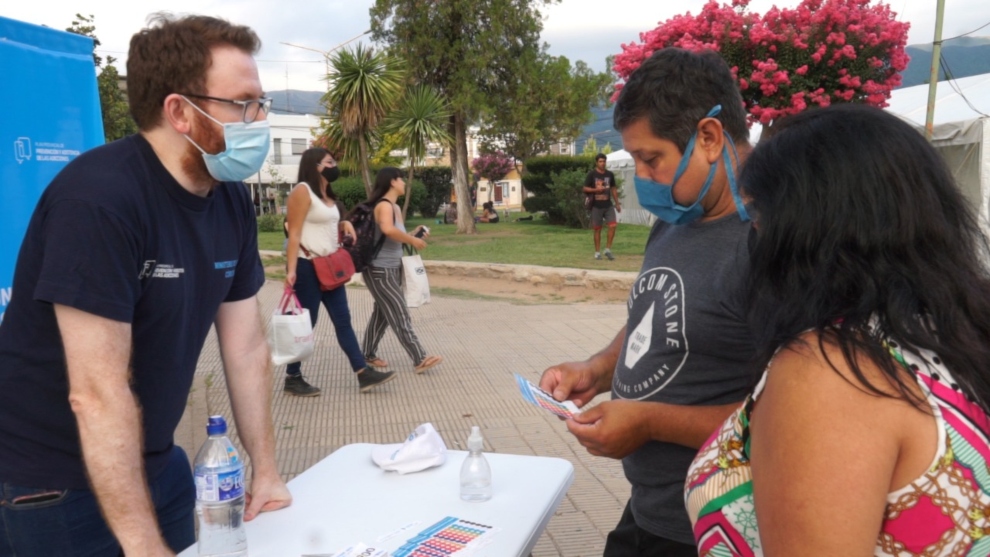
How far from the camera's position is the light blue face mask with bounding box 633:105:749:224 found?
6.83 ft

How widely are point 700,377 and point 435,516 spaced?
78 centimetres

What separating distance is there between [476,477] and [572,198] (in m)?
21.7

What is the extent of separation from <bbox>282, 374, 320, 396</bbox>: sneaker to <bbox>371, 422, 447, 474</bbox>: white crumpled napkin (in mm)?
4031

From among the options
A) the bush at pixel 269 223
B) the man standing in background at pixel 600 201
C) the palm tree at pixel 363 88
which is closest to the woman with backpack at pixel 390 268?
the man standing in background at pixel 600 201

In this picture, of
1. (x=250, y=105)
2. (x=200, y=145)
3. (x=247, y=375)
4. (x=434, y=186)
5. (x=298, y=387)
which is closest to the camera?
(x=200, y=145)

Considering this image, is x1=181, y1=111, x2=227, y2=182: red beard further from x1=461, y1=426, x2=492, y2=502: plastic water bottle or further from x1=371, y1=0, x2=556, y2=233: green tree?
x1=371, y1=0, x2=556, y2=233: green tree

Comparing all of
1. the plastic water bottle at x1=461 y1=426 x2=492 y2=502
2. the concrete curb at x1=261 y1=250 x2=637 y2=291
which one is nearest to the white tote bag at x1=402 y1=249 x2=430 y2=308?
the concrete curb at x1=261 y1=250 x2=637 y2=291

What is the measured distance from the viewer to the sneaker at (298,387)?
6.44 meters

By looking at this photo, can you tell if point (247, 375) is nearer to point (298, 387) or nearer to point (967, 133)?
point (298, 387)

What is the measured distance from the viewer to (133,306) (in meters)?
1.86

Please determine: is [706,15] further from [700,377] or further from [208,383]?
[700,377]

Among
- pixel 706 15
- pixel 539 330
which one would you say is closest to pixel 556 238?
pixel 706 15

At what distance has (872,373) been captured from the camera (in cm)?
116

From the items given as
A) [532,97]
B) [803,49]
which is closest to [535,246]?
[532,97]
